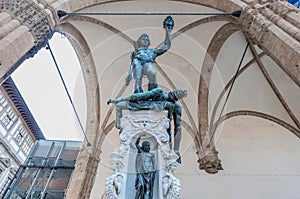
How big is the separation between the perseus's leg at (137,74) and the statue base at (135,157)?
0.30 meters

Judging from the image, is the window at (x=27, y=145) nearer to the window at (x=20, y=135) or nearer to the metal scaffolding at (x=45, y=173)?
the window at (x=20, y=135)

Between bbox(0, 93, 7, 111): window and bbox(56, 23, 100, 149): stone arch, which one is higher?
bbox(0, 93, 7, 111): window

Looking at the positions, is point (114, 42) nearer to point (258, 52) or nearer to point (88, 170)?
point (88, 170)

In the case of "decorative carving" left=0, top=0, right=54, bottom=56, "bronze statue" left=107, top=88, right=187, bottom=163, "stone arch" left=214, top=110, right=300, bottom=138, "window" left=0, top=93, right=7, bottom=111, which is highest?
"window" left=0, top=93, right=7, bottom=111

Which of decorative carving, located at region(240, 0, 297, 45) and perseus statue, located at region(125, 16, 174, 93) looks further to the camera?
decorative carving, located at region(240, 0, 297, 45)

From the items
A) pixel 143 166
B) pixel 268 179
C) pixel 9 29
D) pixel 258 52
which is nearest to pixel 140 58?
pixel 143 166

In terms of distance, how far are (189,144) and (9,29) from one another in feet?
19.9

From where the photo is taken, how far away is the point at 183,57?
845cm

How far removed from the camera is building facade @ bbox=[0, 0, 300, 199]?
7074mm

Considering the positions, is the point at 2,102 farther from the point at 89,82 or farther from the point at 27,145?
the point at 89,82

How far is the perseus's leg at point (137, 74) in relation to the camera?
234cm

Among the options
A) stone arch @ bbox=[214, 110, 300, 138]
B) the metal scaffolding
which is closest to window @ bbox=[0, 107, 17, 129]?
the metal scaffolding

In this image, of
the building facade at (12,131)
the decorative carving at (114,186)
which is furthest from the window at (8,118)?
the decorative carving at (114,186)

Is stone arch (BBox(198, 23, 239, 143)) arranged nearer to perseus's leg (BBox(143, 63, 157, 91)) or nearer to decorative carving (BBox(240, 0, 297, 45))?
decorative carving (BBox(240, 0, 297, 45))
